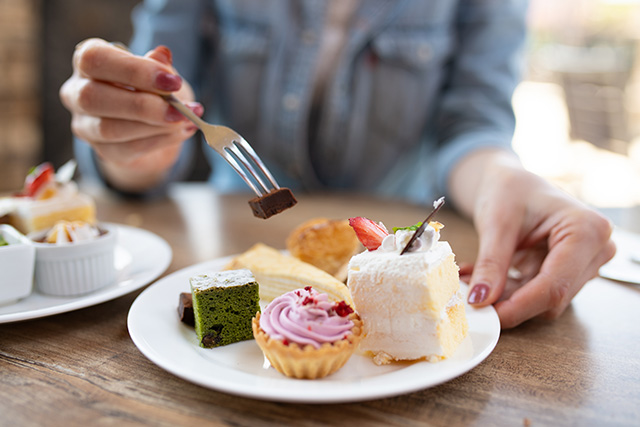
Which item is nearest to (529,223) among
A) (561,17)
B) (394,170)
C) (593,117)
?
(394,170)

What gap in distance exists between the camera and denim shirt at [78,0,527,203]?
2188 mm

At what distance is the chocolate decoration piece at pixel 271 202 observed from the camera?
3.51ft

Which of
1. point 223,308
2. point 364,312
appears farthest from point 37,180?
point 364,312

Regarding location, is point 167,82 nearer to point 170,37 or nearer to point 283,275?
point 283,275

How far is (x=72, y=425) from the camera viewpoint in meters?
0.76

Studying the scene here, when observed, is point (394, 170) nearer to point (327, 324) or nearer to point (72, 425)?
point (327, 324)

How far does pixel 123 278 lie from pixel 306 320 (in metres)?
0.63

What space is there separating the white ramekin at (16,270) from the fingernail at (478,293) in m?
0.96

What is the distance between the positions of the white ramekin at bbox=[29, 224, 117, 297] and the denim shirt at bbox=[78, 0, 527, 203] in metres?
1.04

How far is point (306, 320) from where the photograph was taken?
2.99ft

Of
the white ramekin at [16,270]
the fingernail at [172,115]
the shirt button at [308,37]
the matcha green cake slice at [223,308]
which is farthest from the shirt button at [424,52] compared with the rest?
the white ramekin at [16,270]

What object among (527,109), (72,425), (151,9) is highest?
(151,9)

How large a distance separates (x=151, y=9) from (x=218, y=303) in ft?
5.39

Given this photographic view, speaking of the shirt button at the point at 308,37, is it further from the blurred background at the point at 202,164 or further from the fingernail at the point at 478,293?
the fingernail at the point at 478,293
